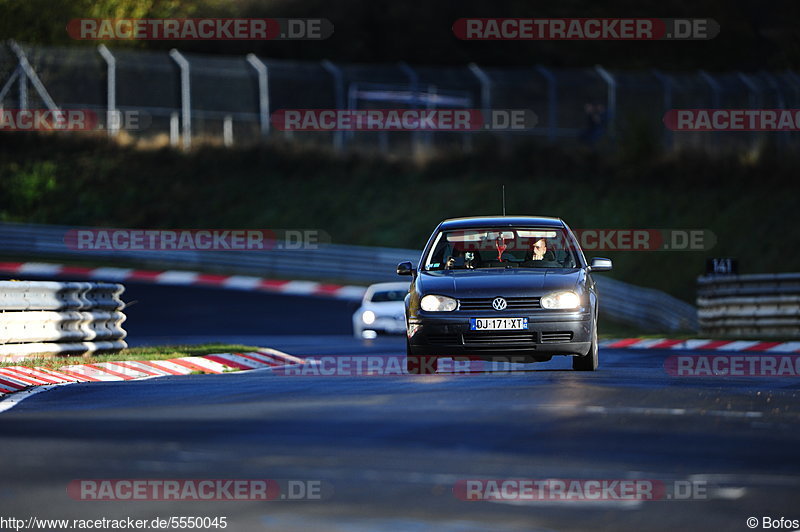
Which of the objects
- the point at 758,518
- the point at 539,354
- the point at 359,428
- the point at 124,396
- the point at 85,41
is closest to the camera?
the point at 758,518

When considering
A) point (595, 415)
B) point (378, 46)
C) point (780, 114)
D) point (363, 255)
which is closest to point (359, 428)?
point (595, 415)

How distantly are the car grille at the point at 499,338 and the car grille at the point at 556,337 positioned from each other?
4.0 inches

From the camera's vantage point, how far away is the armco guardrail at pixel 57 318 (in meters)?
16.8

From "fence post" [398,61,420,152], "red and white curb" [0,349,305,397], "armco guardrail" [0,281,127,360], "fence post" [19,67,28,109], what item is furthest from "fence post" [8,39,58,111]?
"armco guardrail" [0,281,127,360]

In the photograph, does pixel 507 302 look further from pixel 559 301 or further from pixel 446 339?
pixel 446 339

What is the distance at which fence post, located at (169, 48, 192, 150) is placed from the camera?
45562 millimetres

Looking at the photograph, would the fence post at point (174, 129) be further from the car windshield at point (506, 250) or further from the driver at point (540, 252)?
the driver at point (540, 252)

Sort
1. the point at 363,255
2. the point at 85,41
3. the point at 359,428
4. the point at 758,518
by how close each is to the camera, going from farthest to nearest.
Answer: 1. the point at 85,41
2. the point at 363,255
3. the point at 359,428
4. the point at 758,518

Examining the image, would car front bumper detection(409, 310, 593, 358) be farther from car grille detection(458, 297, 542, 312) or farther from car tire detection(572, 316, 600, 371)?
car tire detection(572, 316, 600, 371)

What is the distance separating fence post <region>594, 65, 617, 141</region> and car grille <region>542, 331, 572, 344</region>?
29977 millimetres

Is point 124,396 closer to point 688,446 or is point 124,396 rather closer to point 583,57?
point 688,446

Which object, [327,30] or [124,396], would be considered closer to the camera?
[124,396]

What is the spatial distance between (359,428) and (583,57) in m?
61.2

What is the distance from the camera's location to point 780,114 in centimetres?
4412
